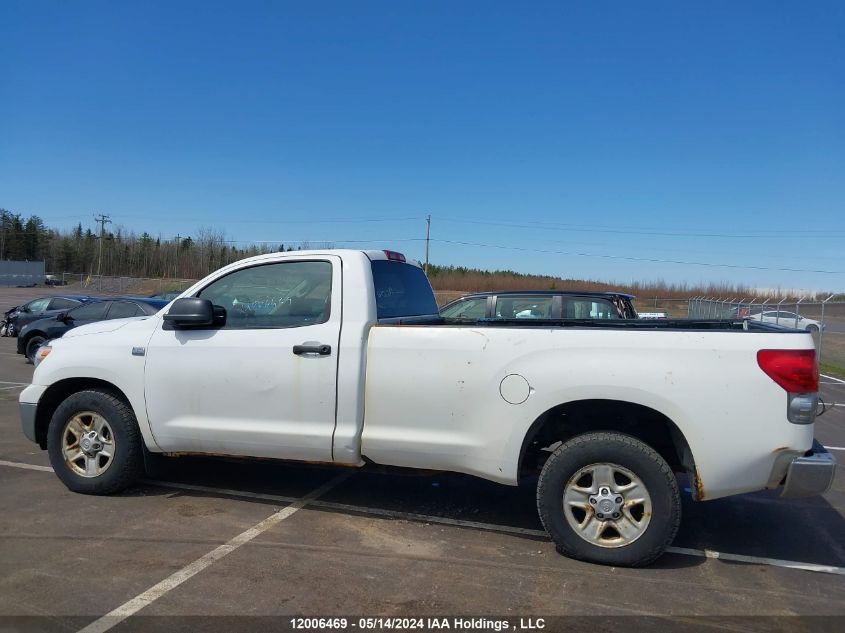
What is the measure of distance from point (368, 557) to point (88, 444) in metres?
2.54

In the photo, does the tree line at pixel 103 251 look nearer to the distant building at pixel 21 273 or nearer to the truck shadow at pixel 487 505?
the distant building at pixel 21 273

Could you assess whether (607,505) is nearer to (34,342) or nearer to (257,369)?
(257,369)

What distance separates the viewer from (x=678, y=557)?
4.09 m

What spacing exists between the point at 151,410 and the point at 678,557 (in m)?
3.84

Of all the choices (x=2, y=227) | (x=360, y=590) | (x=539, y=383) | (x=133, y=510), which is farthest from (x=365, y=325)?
(x=2, y=227)

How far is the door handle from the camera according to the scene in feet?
14.3

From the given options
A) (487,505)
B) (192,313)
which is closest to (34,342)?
(192,313)

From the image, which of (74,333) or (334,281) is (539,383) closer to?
(334,281)

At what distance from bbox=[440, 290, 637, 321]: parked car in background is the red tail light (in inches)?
212

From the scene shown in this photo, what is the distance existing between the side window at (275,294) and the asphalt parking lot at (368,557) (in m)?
1.35

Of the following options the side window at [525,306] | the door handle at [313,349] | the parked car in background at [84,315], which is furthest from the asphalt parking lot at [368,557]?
the parked car in background at [84,315]

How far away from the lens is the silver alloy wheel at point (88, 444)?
4980mm

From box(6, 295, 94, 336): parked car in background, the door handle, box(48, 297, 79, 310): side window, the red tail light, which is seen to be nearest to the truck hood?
the door handle

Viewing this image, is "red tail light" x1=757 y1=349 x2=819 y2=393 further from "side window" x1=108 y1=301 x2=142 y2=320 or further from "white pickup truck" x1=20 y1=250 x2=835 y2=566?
"side window" x1=108 y1=301 x2=142 y2=320
